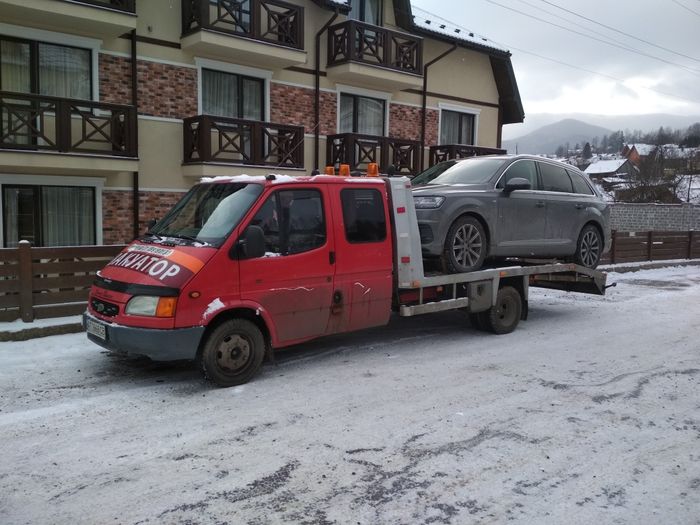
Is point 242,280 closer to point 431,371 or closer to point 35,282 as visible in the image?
point 431,371

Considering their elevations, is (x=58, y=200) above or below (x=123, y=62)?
below

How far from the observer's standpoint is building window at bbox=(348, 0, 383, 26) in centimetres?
1647

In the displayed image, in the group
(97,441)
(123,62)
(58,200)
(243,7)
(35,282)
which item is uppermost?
(243,7)

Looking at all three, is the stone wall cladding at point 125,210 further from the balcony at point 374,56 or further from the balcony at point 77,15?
the balcony at point 374,56

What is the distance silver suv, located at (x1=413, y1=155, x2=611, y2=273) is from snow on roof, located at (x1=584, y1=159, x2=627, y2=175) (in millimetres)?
74072

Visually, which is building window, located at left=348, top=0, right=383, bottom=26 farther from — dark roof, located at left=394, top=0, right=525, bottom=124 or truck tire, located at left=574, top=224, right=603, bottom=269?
truck tire, located at left=574, top=224, right=603, bottom=269

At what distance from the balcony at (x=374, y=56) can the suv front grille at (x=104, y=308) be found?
419 inches

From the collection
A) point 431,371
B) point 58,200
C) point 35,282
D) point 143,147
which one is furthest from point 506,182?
point 58,200

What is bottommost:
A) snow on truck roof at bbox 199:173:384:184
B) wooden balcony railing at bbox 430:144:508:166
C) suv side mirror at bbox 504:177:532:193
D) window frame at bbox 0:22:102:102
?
snow on truck roof at bbox 199:173:384:184

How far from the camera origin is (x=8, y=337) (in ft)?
25.6

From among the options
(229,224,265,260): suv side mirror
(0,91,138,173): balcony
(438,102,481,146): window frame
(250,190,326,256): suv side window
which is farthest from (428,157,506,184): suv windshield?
(438,102,481,146): window frame

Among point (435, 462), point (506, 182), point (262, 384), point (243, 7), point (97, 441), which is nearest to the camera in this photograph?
point (435, 462)

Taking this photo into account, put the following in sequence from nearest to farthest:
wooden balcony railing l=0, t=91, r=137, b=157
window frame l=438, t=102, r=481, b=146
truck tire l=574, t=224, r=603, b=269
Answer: truck tire l=574, t=224, r=603, b=269
wooden balcony railing l=0, t=91, r=137, b=157
window frame l=438, t=102, r=481, b=146

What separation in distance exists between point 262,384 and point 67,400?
1.84 metres
